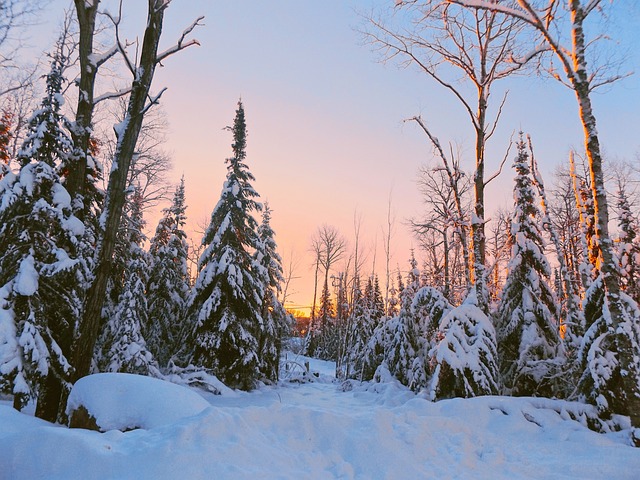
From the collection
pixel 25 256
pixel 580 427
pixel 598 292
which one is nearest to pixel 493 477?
pixel 580 427

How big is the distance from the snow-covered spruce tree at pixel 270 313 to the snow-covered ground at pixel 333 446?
12.0 m

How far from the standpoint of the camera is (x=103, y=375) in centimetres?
496

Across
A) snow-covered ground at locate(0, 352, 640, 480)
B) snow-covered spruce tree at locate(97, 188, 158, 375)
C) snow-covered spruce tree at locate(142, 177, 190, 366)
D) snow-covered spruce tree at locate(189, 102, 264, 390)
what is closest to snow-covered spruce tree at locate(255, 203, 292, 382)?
snow-covered spruce tree at locate(189, 102, 264, 390)

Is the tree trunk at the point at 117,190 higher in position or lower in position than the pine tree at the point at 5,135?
lower

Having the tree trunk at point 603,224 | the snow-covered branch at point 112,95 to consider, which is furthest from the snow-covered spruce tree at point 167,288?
the tree trunk at point 603,224

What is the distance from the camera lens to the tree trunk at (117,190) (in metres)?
6.43

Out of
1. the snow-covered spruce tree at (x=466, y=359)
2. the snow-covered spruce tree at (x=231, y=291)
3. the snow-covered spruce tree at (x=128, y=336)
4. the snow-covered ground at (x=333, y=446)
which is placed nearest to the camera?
the snow-covered ground at (x=333, y=446)

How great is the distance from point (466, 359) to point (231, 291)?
9.88 meters

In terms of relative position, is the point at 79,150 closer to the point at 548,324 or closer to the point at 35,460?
the point at 35,460

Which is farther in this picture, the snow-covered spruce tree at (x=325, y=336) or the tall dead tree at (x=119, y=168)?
the snow-covered spruce tree at (x=325, y=336)

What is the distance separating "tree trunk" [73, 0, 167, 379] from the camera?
6.43m

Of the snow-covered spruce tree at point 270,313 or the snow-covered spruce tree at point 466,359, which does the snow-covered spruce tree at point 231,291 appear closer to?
the snow-covered spruce tree at point 270,313

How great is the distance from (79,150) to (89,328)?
14.3ft

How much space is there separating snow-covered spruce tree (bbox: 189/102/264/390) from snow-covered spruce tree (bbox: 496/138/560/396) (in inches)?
379
